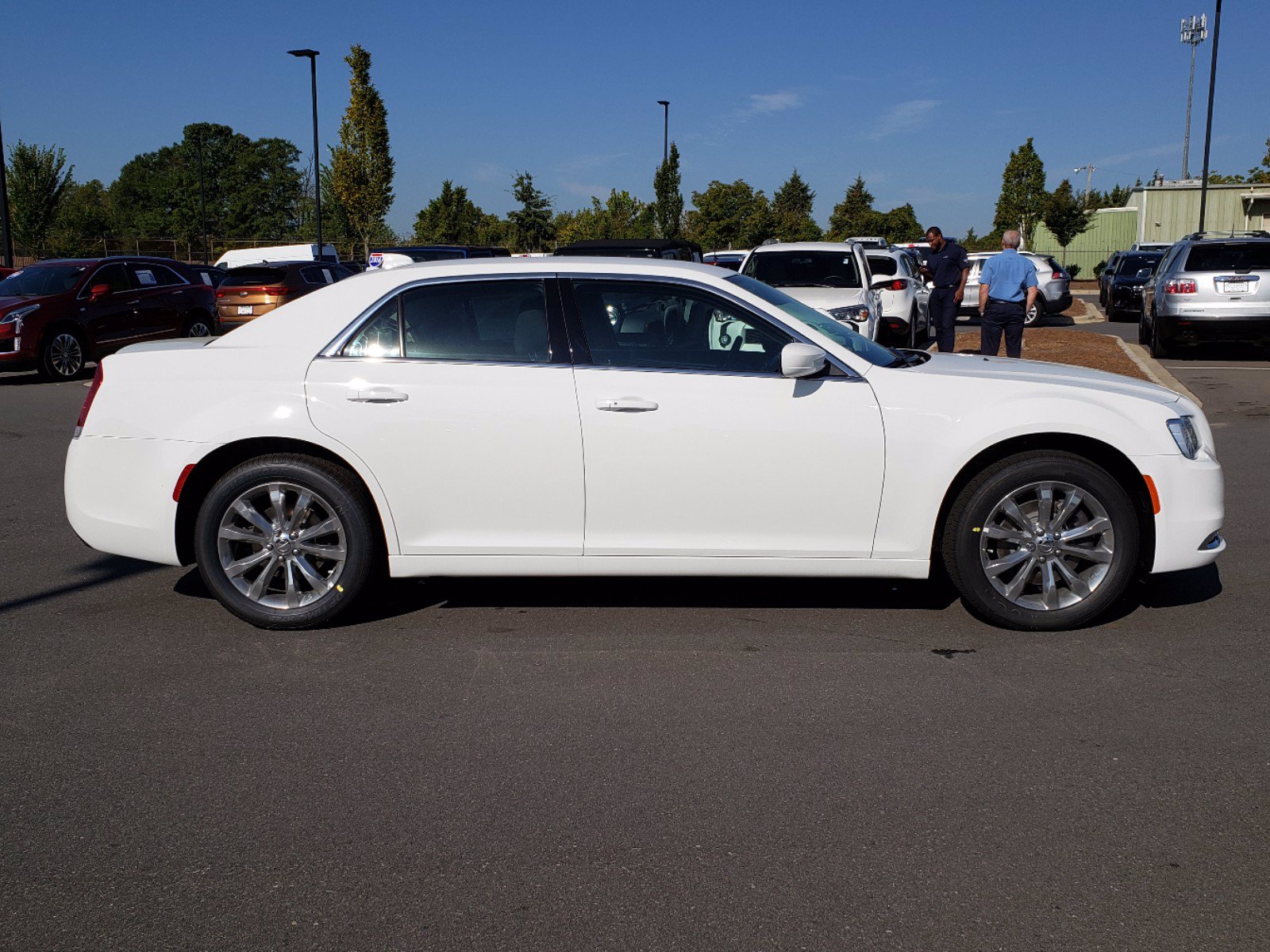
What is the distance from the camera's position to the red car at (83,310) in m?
16.8

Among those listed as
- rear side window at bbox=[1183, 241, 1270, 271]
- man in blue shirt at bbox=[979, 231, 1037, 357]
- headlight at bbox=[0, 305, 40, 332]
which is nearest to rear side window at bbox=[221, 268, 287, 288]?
headlight at bbox=[0, 305, 40, 332]

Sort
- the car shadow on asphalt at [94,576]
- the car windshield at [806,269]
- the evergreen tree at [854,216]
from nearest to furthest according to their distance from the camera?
the car shadow on asphalt at [94,576] < the car windshield at [806,269] < the evergreen tree at [854,216]

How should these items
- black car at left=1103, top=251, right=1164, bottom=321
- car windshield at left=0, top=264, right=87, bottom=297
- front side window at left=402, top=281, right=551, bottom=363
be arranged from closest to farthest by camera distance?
front side window at left=402, top=281, right=551, bottom=363 < car windshield at left=0, top=264, right=87, bottom=297 < black car at left=1103, top=251, right=1164, bottom=321

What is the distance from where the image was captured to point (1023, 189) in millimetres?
56875

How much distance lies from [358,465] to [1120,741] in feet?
10.7

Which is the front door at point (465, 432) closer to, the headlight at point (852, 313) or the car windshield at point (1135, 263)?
the headlight at point (852, 313)

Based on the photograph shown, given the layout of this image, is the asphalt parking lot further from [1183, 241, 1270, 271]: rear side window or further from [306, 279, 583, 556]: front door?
[1183, 241, 1270, 271]: rear side window

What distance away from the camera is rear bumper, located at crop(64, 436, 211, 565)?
5.39 metres

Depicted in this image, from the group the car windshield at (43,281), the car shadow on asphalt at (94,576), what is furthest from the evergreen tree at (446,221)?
the car shadow on asphalt at (94,576)

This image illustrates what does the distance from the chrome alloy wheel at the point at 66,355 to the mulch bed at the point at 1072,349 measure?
12.5 metres

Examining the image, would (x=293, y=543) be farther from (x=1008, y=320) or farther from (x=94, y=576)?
(x=1008, y=320)

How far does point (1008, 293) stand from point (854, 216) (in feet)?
210

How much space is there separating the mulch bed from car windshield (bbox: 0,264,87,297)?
12.8 meters

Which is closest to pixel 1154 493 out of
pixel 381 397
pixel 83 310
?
pixel 381 397
